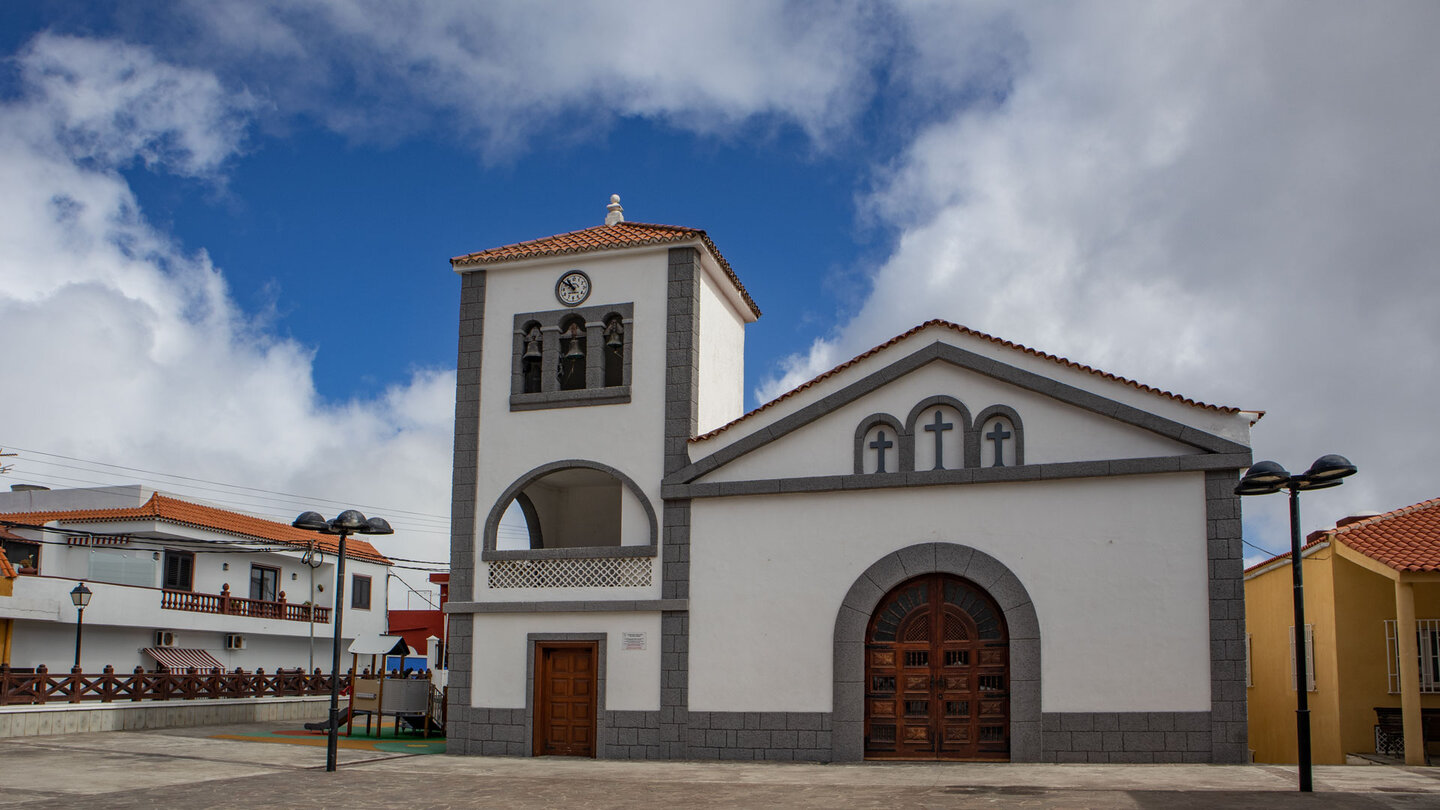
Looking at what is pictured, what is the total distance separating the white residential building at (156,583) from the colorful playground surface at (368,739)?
5.74m

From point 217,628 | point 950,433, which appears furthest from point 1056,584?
point 217,628

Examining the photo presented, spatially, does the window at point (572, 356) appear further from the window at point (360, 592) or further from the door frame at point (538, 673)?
the window at point (360, 592)

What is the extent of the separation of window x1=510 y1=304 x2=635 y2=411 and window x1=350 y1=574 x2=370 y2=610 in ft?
77.8

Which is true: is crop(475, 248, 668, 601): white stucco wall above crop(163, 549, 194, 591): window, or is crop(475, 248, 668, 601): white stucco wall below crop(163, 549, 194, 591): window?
above

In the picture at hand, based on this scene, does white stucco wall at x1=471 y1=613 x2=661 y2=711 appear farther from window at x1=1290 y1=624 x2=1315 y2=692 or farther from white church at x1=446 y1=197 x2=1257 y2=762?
window at x1=1290 y1=624 x2=1315 y2=692

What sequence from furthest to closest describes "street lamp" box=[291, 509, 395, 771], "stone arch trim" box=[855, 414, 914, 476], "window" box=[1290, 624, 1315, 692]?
1. "window" box=[1290, 624, 1315, 692]
2. "stone arch trim" box=[855, 414, 914, 476]
3. "street lamp" box=[291, 509, 395, 771]

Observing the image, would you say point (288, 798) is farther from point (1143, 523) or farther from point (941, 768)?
point (1143, 523)

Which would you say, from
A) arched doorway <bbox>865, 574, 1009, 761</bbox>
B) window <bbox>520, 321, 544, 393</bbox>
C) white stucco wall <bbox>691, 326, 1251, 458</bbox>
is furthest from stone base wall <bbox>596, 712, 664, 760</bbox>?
window <bbox>520, 321, 544, 393</bbox>

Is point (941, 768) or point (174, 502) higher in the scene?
point (174, 502)

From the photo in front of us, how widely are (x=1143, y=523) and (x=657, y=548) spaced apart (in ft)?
22.5

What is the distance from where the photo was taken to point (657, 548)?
17.9 m

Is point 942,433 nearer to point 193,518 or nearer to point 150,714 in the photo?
point 150,714

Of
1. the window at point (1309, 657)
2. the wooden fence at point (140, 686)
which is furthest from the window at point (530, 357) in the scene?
the window at point (1309, 657)

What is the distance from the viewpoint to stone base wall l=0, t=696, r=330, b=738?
2105cm
